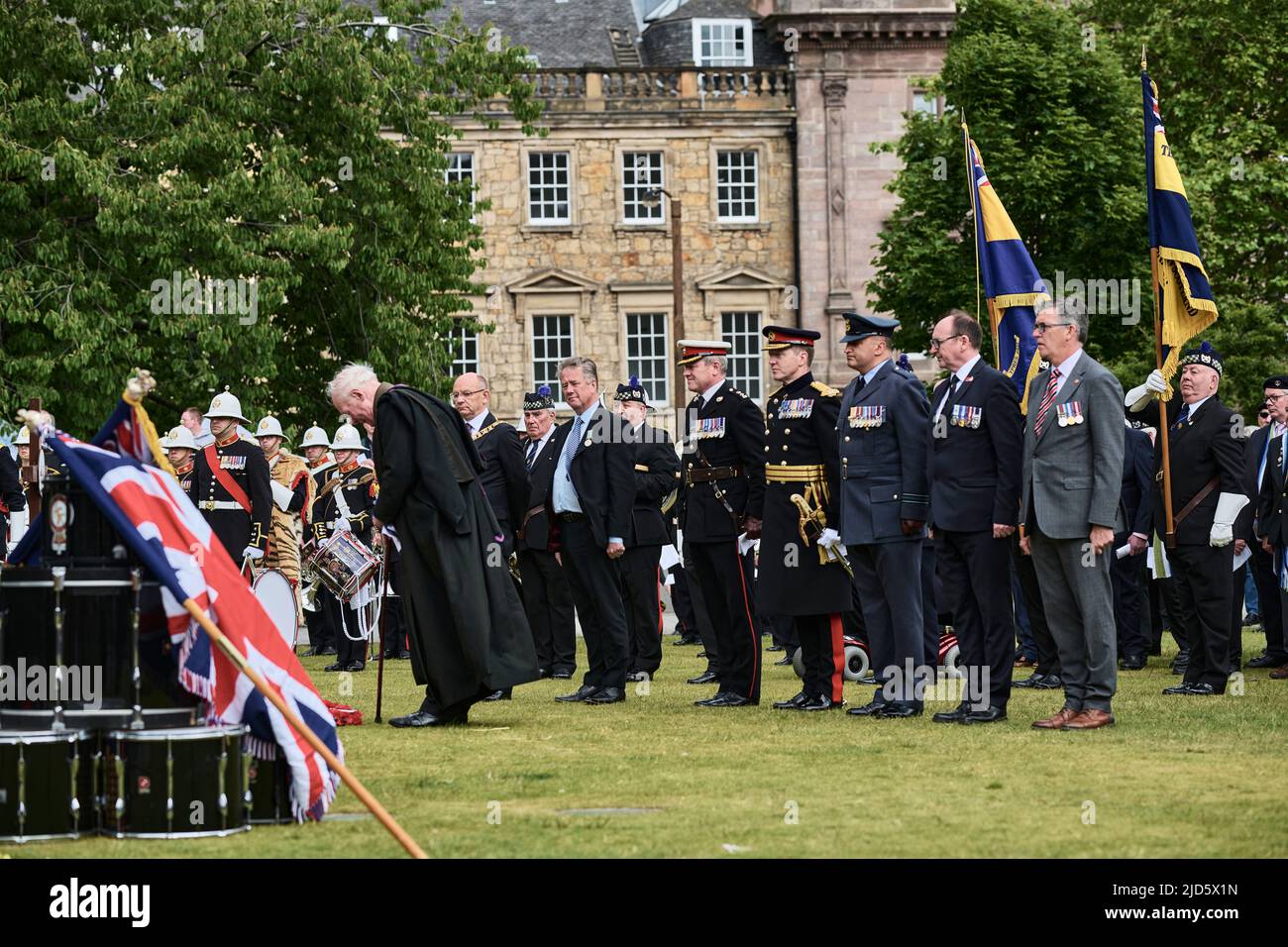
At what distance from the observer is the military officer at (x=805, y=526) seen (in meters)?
13.6

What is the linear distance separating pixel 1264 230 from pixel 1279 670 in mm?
30103

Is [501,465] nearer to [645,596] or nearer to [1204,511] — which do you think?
[645,596]

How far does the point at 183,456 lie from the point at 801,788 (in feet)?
37.0

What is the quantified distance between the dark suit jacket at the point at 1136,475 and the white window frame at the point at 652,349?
38577mm

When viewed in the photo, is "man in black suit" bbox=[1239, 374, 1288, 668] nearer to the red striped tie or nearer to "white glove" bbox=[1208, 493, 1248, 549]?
"white glove" bbox=[1208, 493, 1248, 549]

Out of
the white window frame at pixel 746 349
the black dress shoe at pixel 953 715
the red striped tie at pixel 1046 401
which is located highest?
the white window frame at pixel 746 349

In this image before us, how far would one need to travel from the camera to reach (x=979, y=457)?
1262cm

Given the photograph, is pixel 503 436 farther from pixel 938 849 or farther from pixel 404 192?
pixel 404 192

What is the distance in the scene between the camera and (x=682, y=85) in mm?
56938

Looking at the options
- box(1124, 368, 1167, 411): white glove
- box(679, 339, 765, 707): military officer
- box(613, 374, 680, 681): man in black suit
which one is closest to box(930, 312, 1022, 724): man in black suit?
box(679, 339, 765, 707): military officer

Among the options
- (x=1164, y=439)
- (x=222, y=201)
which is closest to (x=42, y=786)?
(x=1164, y=439)

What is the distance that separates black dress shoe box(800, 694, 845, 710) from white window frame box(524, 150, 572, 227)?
4388 cm

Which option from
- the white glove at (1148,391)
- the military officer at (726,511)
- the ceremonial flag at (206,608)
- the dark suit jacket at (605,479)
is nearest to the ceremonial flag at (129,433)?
the ceremonial flag at (206,608)

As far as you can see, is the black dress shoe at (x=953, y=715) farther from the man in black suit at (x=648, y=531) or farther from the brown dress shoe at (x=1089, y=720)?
the man in black suit at (x=648, y=531)
